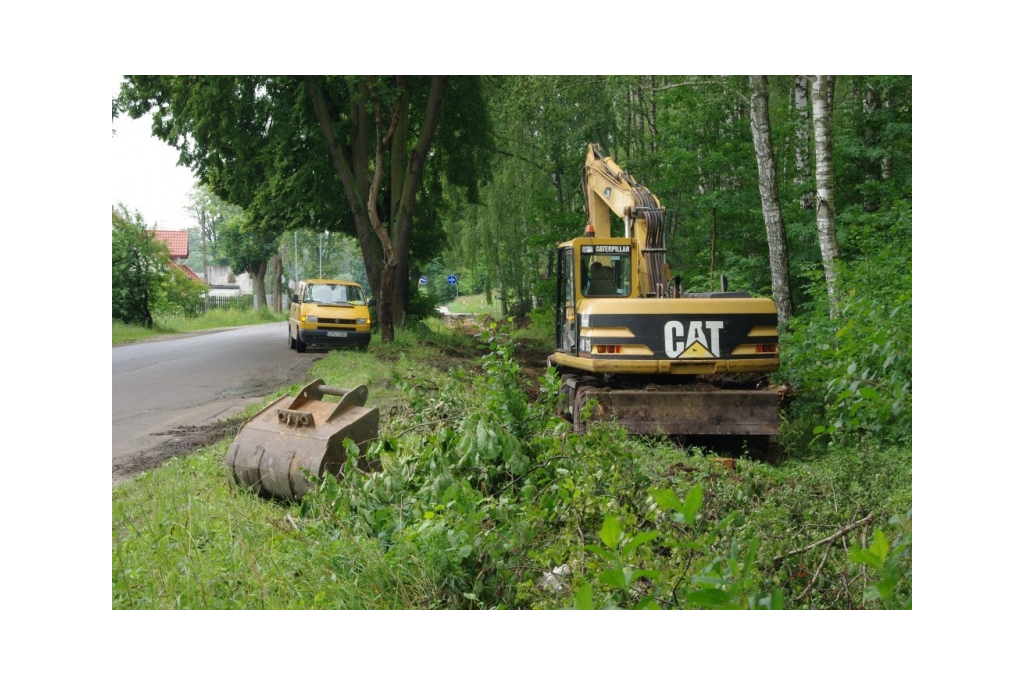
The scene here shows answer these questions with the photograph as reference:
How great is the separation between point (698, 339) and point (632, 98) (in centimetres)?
255

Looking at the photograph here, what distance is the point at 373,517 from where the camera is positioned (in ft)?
13.5

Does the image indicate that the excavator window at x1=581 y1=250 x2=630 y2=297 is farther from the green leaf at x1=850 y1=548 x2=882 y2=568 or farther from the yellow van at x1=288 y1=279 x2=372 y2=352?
the yellow van at x1=288 y1=279 x2=372 y2=352

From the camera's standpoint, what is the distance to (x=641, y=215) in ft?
24.5

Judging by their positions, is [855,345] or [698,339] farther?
[698,339]

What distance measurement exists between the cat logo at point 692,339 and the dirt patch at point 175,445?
3137 mm

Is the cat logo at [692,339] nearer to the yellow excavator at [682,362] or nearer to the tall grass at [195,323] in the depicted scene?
the yellow excavator at [682,362]

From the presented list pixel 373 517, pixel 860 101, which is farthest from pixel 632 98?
pixel 373 517

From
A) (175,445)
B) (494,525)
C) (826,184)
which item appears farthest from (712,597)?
(826,184)

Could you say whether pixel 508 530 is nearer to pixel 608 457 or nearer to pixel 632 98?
pixel 608 457

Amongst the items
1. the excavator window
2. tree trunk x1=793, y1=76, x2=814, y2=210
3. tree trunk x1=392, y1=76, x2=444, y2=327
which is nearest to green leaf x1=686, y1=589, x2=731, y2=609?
the excavator window

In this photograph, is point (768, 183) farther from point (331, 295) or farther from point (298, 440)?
point (331, 295)

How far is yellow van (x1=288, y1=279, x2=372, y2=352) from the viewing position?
12.2m

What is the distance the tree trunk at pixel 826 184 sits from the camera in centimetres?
699

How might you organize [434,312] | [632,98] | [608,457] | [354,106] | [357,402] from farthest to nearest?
[434,312] → [354,106] → [632,98] → [357,402] → [608,457]
